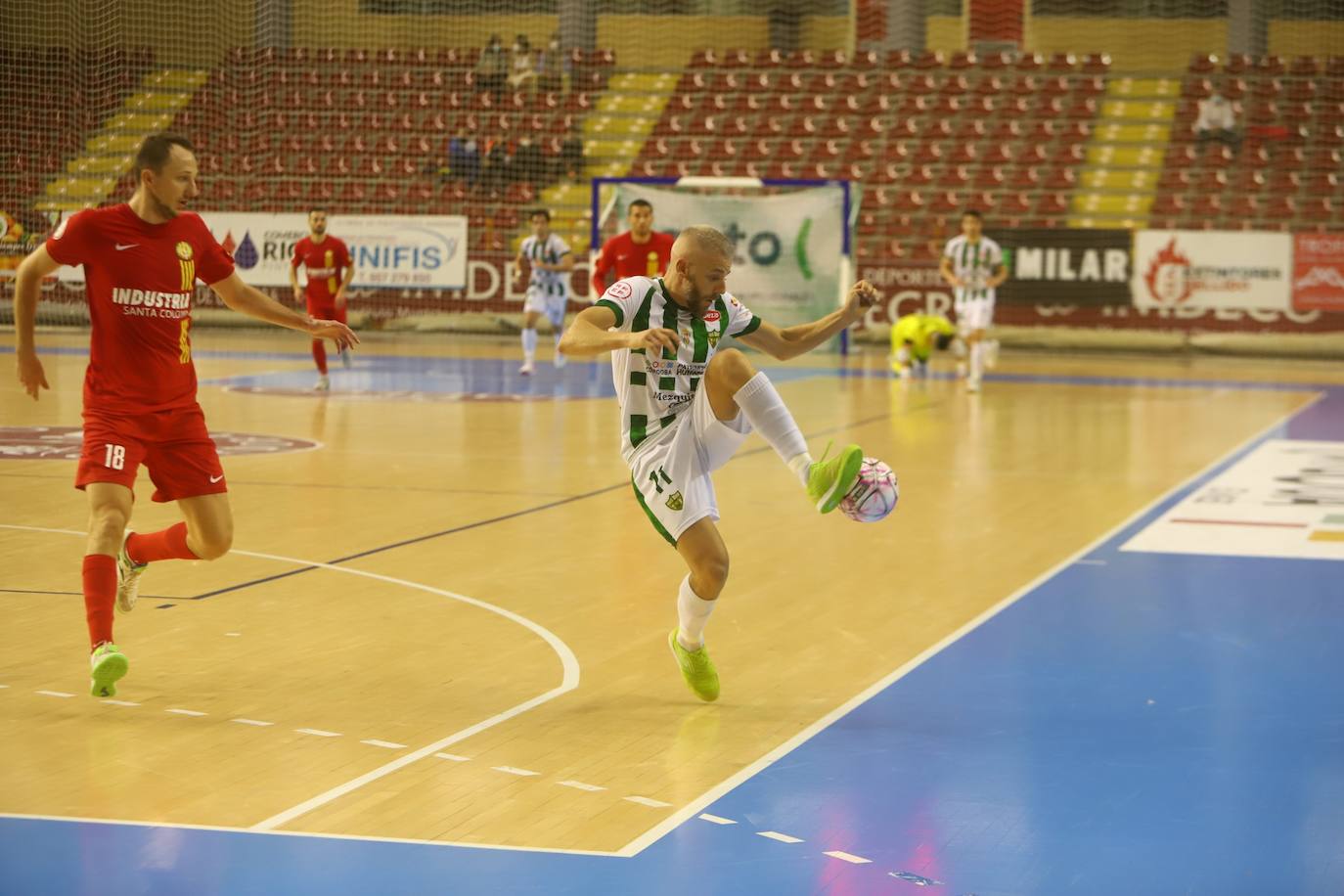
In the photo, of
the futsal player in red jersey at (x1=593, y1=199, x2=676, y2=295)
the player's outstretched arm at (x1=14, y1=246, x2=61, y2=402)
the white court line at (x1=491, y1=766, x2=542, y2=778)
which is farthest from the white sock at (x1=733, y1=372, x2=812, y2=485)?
the futsal player in red jersey at (x1=593, y1=199, x2=676, y2=295)

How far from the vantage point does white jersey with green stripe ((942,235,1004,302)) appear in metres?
21.2

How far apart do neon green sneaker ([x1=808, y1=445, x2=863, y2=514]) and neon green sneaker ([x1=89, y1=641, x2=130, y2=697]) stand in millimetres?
2478

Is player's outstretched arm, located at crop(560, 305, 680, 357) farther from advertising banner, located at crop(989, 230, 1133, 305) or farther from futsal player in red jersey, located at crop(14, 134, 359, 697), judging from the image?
advertising banner, located at crop(989, 230, 1133, 305)

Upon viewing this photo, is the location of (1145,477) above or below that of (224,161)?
below

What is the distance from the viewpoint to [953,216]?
31.2m

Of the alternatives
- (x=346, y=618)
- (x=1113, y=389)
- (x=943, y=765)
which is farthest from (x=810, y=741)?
(x=1113, y=389)

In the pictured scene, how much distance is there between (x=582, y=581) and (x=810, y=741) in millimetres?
3182

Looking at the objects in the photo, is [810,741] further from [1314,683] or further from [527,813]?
[1314,683]

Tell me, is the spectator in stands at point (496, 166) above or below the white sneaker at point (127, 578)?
above

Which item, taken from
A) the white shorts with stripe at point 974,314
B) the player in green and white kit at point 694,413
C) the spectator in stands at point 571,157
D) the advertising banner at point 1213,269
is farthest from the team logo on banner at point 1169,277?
the player in green and white kit at point 694,413

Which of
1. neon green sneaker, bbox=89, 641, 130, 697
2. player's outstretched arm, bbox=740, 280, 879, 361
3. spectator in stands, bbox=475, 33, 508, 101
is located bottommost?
neon green sneaker, bbox=89, 641, 130, 697

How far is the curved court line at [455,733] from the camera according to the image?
5.17 meters

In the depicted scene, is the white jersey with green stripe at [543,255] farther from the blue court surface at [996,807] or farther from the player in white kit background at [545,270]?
the blue court surface at [996,807]

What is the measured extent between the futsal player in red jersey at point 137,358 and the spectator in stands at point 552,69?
28717 mm
